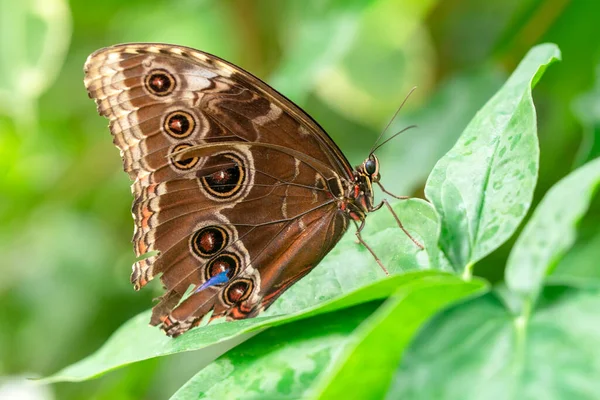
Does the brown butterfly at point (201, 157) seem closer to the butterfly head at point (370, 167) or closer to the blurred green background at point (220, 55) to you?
the butterfly head at point (370, 167)

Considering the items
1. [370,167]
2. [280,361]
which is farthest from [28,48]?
[280,361]

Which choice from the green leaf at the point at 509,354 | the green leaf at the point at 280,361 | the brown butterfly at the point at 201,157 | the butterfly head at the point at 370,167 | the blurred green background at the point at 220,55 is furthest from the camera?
the blurred green background at the point at 220,55

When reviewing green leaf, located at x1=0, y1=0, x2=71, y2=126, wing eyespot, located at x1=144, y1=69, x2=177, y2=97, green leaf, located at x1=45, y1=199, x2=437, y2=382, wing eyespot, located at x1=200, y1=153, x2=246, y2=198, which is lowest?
green leaf, located at x1=45, y1=199, x2=437, y2=382

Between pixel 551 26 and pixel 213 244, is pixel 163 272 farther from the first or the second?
pixel 551 26

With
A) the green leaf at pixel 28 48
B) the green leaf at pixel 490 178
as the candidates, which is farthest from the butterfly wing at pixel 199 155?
the green leaf at pixel 28 48

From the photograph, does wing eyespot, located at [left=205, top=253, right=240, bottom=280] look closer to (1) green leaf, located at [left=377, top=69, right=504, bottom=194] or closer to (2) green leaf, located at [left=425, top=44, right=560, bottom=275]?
(2) green leaf, located at [left=425, top=44, right=560, bottom=275]

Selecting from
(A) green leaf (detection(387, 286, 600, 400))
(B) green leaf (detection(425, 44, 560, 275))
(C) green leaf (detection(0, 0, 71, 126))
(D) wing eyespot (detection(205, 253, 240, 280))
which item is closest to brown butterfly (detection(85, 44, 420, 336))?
(D) wing eyespot (detection(205, 253, 240, 280))

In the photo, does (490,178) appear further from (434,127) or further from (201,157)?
(434,127)
